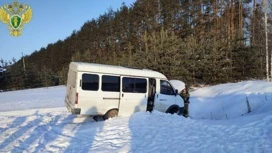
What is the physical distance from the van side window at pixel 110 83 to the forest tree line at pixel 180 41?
1568cm

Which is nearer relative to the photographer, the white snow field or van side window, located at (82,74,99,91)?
the white snow field

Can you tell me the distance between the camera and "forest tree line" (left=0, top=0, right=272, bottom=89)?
95.7 feet

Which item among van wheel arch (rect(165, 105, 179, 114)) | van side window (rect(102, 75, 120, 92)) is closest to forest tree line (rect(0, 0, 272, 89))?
van wheel arch (rect(165, 105, 179, 114))

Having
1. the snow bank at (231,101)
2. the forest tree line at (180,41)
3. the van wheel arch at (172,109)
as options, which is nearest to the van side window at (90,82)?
the van wheel arch at (172,109)

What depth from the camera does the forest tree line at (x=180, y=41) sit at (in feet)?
95.7

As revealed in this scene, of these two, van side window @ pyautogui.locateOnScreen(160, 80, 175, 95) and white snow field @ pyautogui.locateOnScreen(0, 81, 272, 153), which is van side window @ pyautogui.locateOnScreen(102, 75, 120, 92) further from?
van side window @ pyautogui.locateOnScreen(160, 80, 175, 95)

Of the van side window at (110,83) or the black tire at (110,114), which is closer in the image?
the van side window at (110,83)

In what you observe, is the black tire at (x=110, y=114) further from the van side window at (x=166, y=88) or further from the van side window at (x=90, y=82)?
the van side window at (x=166, y=88)

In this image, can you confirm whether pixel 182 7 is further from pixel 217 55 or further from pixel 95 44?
pixel 95 44

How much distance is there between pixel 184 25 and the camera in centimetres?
4194

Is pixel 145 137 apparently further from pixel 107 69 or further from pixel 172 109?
pixel 172 109

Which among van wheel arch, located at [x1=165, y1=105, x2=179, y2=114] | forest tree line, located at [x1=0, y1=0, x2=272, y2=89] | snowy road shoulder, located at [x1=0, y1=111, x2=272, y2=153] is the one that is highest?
forest tree line, located at [x1=0, y1=0, x2=272, y2=89]

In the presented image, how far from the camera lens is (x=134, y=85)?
13484 mm

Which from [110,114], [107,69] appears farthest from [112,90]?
[110,114]
